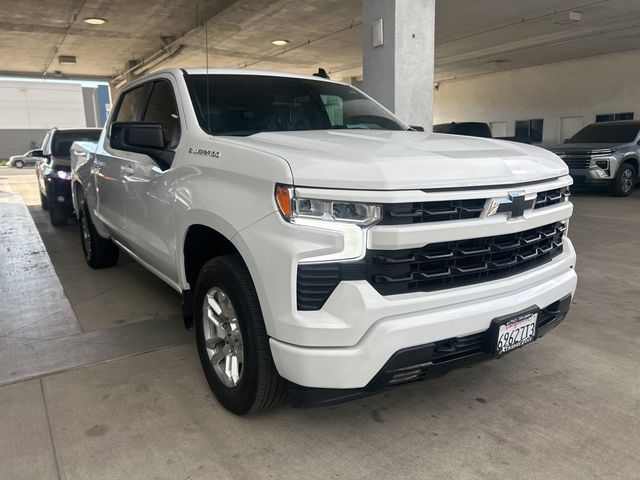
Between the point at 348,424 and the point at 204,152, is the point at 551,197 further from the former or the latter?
the point at 204,152

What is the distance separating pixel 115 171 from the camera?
439cm

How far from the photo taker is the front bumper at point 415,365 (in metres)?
2.22

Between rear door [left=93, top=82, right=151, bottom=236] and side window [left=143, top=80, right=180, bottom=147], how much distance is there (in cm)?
20

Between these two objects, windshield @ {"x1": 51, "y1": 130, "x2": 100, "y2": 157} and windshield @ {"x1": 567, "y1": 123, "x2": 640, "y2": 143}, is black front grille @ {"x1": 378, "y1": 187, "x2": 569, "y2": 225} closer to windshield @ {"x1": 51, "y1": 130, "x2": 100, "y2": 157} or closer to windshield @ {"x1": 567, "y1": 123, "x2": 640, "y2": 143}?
windshield @ {"x1": 51, "y1": 130, "x2": 100, "y2": 157}

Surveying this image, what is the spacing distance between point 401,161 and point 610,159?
11.7 meters

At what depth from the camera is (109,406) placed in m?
2.92

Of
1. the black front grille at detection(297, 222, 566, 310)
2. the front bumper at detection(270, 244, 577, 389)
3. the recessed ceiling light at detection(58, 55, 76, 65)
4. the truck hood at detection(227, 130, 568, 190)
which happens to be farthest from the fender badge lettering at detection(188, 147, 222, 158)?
the recessed ceiling light at detection(58, 55, 76, 65)

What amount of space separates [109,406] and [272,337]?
1.24 metres

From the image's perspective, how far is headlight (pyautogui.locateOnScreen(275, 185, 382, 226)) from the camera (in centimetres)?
221

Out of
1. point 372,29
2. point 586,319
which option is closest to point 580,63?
point 372,29

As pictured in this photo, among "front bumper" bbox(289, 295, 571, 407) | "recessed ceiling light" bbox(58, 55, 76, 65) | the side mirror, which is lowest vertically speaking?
"front bumper" bbox(289, 295, 571, 407)

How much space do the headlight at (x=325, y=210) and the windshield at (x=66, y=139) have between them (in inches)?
318

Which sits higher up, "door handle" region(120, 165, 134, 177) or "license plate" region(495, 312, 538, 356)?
"door handle" region(120, 165, 134, 177)

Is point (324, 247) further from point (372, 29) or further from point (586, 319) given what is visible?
point (372, 29)
